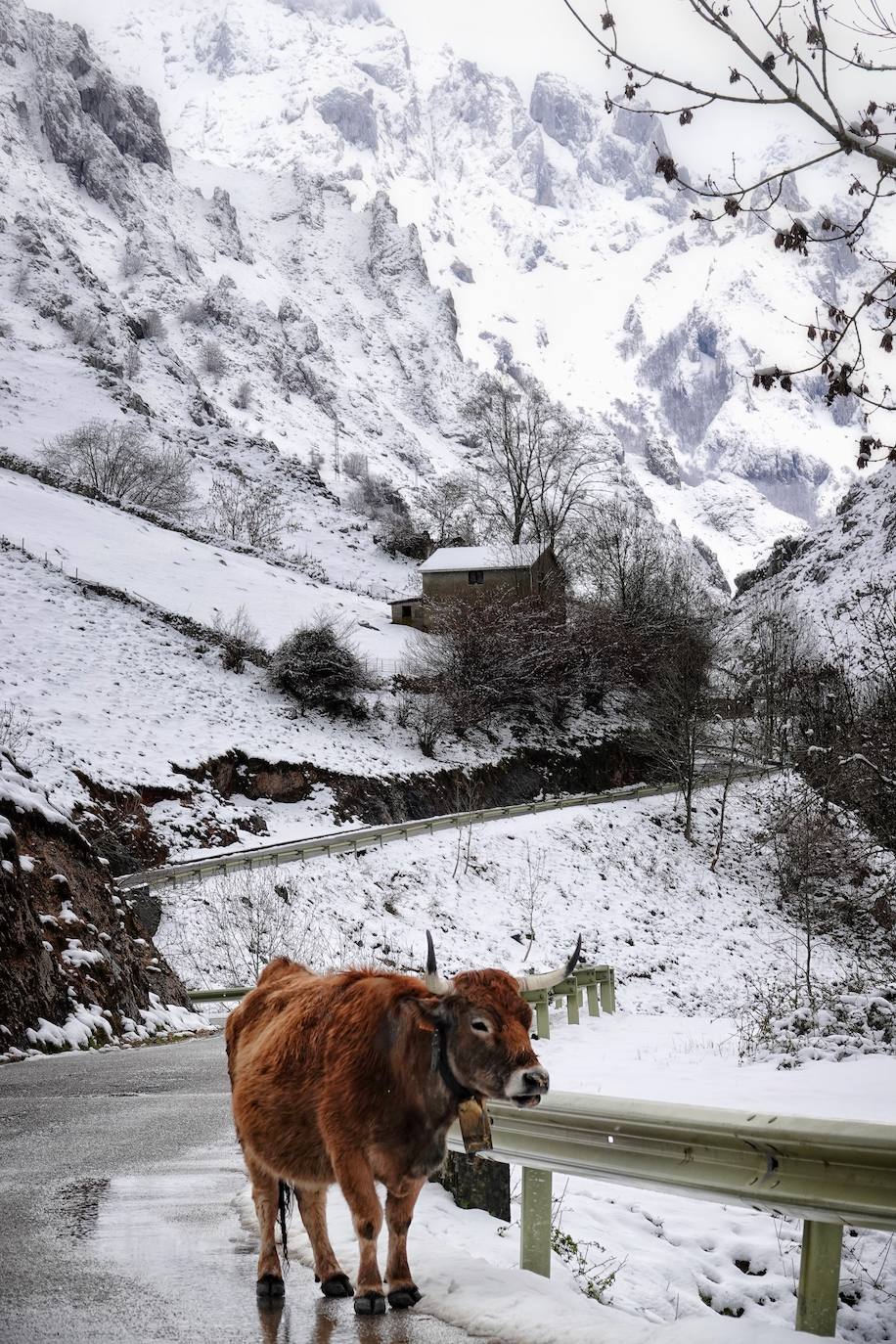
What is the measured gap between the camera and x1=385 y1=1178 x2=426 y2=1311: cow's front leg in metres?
3.62

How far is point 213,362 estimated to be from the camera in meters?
147

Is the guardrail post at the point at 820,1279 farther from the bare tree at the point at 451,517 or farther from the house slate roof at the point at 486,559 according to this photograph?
the bare tree at the point at 451,517

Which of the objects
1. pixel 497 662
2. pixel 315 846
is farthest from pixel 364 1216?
pixel 497 662

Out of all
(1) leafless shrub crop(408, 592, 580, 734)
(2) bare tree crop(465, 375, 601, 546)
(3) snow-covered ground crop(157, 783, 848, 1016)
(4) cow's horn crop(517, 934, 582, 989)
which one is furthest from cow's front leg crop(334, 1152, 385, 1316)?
(2) bare tree crop(465, 375, 601, 546)

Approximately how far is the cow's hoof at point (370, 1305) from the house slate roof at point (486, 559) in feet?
180

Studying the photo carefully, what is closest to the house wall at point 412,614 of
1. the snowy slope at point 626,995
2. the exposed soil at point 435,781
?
the exposed soil at point 435,781


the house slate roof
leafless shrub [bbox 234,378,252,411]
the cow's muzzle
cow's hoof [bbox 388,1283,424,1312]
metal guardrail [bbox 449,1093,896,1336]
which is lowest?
cow's hoof [bbox 388,1283,424,1312]

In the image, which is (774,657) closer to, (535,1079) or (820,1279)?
(820,1279)

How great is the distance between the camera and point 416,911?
30.7 m

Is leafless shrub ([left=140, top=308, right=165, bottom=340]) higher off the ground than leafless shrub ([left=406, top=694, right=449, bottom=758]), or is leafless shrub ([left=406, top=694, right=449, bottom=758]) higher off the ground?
leafless shrub ([left=140, top=308, right=165, bottom=340])

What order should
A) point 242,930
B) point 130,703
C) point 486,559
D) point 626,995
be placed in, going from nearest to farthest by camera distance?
1. point 242,930
2. point 626,995
3. point 130,703
4. point 486,559

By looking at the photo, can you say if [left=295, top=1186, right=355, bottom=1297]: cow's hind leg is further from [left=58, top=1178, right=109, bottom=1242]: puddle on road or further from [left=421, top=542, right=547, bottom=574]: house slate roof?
[left=421, top=542, right=547, bottom=574]: house slate roof

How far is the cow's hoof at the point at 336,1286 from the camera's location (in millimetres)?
3934

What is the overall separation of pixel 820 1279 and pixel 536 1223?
1361 millimetres
